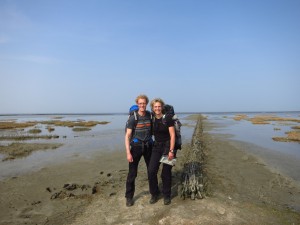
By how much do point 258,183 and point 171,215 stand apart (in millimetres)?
4964

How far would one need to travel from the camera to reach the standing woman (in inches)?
233

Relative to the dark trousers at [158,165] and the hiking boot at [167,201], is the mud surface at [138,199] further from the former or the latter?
the dark trousers at [158,165]

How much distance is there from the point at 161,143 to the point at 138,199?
76.7 inches

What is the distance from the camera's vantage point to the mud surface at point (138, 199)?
5.72 metres

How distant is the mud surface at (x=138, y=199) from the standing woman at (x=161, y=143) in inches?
22.7

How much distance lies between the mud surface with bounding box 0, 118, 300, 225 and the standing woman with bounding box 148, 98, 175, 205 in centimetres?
58

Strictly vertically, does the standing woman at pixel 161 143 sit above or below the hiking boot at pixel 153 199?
above

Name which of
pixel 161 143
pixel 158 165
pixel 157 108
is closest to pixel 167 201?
pixel 158 165

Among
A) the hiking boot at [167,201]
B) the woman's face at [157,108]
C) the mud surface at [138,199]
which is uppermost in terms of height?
the woman's face at [157,108]

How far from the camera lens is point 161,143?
614cm

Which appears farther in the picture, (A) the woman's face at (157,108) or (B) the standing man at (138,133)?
(B) the standing man at (138,133)

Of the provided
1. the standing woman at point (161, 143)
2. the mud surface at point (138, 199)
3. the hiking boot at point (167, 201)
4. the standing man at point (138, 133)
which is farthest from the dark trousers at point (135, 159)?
the hiking boot at point (167, 201)

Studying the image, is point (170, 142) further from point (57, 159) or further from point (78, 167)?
point (57, 159)

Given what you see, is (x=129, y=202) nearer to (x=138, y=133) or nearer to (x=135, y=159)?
(x=135, y=159)
